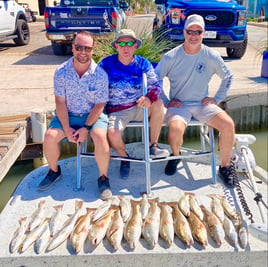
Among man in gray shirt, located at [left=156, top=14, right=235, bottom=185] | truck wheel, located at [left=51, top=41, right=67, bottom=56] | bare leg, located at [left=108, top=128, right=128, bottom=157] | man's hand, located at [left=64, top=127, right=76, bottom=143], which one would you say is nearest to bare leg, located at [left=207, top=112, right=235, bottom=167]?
man in gray shirt, located at [left=156, top=14, right=235, bottom=185]

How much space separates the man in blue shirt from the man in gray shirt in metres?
0.17

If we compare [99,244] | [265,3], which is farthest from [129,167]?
[265,3]

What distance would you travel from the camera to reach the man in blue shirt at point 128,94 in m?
3.42

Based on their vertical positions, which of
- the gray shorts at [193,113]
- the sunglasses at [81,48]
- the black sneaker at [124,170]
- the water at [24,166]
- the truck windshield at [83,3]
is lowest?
the water at [24,166]

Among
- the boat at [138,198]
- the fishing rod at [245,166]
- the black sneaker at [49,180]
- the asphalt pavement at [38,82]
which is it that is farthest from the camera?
the asphalt pavement at [38,82]

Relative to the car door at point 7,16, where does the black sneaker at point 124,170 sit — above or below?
below

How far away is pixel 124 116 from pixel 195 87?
2.54 ft

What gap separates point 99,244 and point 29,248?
1.65ft

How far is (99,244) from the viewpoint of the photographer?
9.02ft

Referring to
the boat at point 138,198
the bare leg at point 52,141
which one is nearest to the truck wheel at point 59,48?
the boat at point 138,198

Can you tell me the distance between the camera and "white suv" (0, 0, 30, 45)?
33.8 ft

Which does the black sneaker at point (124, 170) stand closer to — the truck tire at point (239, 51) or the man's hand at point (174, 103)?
the man's hand at point (174, 103)

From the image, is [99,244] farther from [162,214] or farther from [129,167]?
[129,167]

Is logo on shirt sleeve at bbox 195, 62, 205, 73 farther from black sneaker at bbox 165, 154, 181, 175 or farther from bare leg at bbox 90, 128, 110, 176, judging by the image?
bare leg at bbox 90, 128, 110, 176
